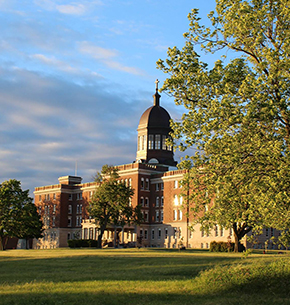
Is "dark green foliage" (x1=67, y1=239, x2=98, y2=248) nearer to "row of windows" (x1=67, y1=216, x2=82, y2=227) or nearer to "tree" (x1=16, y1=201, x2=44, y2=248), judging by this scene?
"tree" (x1=16, y1=201, x2=44, y2=248)

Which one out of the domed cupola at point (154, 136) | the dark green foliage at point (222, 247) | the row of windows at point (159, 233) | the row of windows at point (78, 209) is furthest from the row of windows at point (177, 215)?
the dark green foliage at point (222, 247)

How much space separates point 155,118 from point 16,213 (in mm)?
36406

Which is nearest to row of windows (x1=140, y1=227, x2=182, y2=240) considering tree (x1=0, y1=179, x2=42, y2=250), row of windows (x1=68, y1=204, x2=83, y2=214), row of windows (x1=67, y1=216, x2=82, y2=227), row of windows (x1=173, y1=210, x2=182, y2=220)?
row of windows (x1=173, y1=210, x2=182, y2=220)

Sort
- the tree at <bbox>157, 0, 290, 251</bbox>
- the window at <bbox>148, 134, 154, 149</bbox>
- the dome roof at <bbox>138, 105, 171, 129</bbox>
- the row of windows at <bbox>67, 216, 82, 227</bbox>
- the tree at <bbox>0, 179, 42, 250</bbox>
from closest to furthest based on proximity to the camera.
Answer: the tree at <bbox>157, 0, 290, 251</bbox>, the tree at <bbox>0, 179, 42, 250</bbox>, the dome roof at <bbox>138, 105, 171, 129</bbox>, the window at <bbox>148, 134, 154, 149</bbox>, the row of windows at <bbox>67, 216, 82, 227</bbox>

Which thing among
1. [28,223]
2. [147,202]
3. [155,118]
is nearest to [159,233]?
[147,202]

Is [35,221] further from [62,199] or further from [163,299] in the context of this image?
[163,299]

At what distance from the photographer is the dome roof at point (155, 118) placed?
113 meters

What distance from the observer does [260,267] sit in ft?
72.2

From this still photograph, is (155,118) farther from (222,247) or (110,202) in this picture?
(222,247)

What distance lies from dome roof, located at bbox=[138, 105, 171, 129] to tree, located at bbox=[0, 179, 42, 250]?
30.3m

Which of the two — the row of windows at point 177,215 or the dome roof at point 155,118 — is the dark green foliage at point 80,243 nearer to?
the row of windows at point 177,215

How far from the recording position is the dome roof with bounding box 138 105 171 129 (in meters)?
113

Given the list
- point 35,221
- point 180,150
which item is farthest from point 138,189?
point 180,150

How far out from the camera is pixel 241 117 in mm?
22125
